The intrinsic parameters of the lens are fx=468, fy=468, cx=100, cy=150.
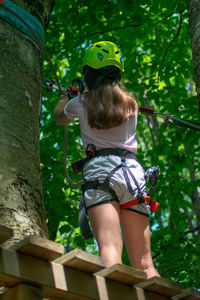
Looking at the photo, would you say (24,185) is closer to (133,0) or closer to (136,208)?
(136,208)

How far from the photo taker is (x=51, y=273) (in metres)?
→ 2.08

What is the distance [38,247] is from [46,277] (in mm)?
167

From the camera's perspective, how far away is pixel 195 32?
3.80 metres

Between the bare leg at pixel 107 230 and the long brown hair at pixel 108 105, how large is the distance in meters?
0.57

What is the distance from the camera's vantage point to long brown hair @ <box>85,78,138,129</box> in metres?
3.02

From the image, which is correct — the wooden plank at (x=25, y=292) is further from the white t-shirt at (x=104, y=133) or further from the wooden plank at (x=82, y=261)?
the white t-shirt at (x=104, y=133)

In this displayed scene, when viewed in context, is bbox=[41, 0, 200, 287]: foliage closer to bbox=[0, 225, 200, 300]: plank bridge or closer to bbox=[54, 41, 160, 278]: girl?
bbox=[54, 41, 160, 278]: girl

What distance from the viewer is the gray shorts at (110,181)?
2.80 metres

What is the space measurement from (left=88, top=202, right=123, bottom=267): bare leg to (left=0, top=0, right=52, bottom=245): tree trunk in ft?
1.07

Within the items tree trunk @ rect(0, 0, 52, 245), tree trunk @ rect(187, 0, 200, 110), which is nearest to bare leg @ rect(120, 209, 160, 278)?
tree trunk @ rect(0, 0, 52, 245)

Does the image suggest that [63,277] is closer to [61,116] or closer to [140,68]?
[61,116]

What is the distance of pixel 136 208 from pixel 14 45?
1.52m

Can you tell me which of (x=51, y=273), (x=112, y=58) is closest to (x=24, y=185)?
(x=51, y=273)

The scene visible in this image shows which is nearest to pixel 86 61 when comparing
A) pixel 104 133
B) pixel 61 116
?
pixel 61 116
